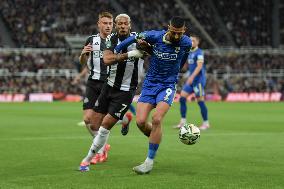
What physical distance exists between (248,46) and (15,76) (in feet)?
59.9

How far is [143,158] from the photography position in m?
10.6

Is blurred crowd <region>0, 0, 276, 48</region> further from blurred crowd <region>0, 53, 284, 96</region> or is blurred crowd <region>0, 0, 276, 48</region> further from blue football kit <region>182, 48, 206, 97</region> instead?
blue football kit <region>182, 48, 206, 97</region>

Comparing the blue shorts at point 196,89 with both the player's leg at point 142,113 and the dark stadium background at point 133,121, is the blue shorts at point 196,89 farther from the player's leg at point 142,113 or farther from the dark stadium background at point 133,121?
the player's leg at point 142,113

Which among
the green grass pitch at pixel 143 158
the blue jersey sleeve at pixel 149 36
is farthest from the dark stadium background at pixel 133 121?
the blue jersey sleeve at pixel 149 36

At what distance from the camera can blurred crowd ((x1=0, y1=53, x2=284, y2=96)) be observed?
39.2m

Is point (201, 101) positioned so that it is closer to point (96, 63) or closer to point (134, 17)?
point (96, 63)

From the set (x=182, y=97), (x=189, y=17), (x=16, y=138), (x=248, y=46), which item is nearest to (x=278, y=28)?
(x=248, y=46)

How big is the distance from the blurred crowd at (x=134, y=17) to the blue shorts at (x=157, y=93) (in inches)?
1358

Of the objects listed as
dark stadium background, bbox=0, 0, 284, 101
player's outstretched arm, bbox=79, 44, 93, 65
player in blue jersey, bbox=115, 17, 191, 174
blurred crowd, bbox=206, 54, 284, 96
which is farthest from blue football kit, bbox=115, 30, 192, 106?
blurred crowd, bbox=206, 54, 284, 96

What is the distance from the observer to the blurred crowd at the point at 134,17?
43.9 m

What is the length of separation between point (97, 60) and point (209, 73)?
3248 cm

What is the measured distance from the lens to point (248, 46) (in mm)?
47906

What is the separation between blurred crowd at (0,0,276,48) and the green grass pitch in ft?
91.0

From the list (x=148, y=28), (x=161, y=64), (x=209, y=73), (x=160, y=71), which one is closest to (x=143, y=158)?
(x=160, y=71)
